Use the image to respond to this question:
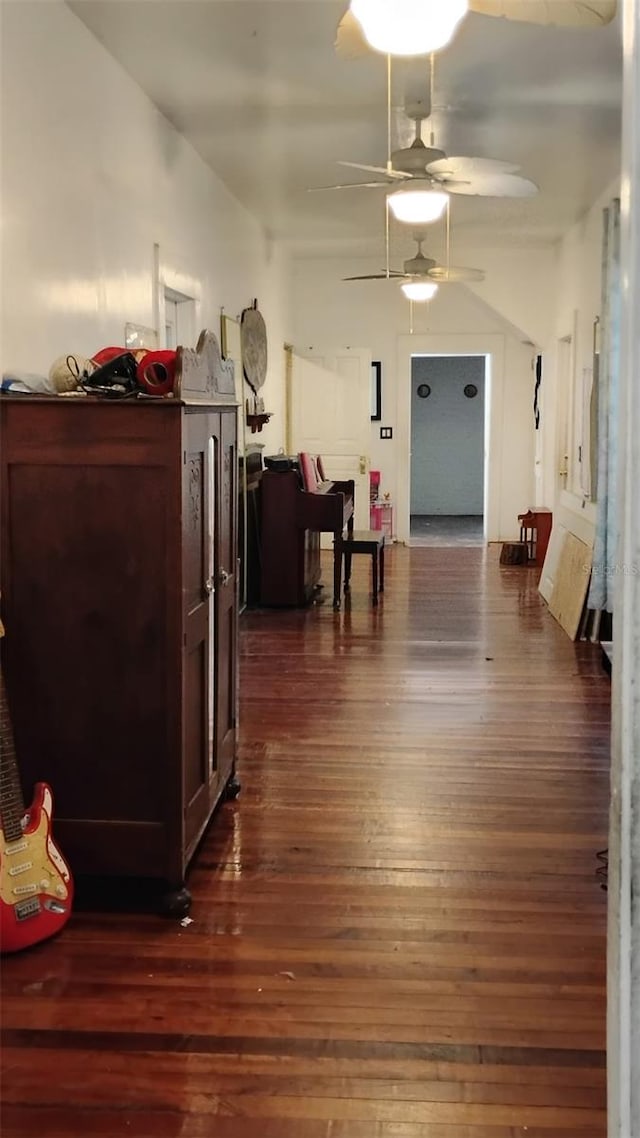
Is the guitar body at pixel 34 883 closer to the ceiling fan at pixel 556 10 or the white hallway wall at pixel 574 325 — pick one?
the ceiling fan at pixel 556 10

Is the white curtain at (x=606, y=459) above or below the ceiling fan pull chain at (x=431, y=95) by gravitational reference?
below

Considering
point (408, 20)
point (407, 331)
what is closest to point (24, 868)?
point (408, 20)

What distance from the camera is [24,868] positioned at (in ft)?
9.05

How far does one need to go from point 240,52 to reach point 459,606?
432 cm

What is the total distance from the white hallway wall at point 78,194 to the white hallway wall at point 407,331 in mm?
4678

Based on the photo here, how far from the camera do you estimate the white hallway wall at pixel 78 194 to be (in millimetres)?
3445

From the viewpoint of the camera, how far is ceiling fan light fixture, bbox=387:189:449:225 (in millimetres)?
4402

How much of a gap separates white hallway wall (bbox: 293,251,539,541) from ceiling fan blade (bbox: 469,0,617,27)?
827 cm

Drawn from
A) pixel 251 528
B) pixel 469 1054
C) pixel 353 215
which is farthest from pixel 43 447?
pixel 353 215

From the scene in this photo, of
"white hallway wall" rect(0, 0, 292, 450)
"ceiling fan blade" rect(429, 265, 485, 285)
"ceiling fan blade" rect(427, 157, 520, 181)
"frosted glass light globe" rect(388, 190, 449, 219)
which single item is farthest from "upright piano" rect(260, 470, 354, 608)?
"ceiling fan blade" rect(427, 157, 520, 181)

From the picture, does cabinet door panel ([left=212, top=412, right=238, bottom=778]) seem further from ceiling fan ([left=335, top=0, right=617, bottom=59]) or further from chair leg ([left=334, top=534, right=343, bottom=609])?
chair leg ([left=334, top=534, right=343, bottom=609])

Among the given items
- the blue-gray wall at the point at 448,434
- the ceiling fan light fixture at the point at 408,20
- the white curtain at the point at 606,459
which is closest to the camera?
the ceiling fan light fixture at the point at 408,20

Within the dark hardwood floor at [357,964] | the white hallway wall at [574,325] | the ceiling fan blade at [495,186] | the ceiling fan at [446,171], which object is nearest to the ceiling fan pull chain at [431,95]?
the ceiling fan at [446,171]

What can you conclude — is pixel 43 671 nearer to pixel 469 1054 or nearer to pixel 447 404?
pixel 469 1054
